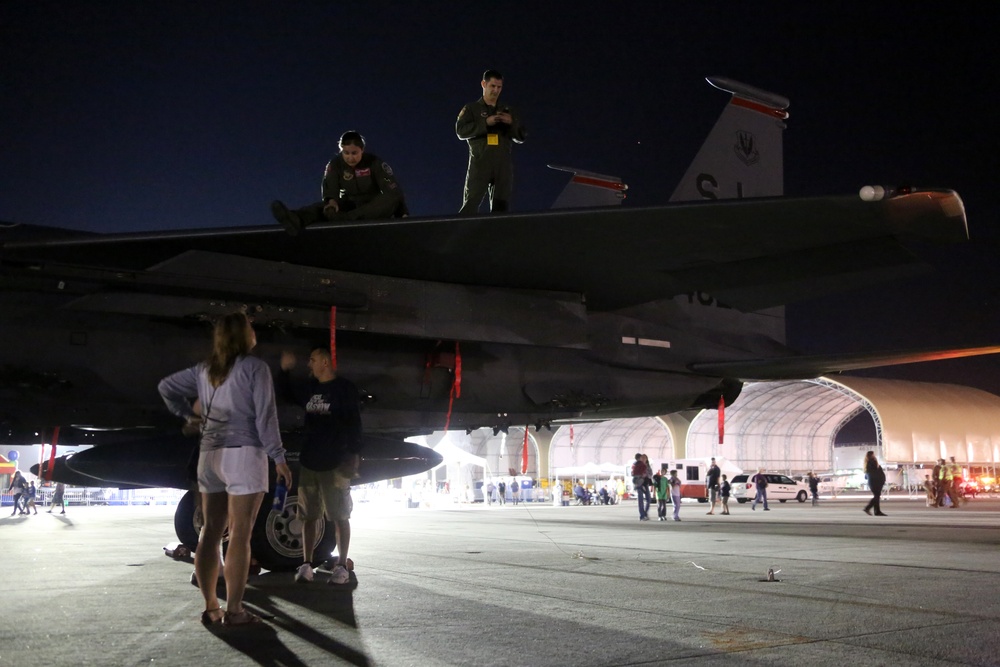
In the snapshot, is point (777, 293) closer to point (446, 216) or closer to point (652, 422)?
point (446, 216)

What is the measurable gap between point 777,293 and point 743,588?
331 centimetres

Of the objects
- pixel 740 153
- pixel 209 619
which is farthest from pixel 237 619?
pixel 740 153

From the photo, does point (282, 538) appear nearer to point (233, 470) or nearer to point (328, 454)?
point (328, 454)

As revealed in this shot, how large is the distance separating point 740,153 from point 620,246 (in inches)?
174

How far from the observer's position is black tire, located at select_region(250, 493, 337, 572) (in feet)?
22.0

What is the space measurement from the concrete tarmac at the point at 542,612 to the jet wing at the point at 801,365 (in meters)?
1.96

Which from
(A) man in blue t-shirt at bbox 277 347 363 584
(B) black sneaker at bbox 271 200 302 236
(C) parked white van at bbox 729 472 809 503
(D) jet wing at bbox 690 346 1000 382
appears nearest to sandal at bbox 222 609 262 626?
(A) man in blue t-shirt at bbox 277 347 363 584

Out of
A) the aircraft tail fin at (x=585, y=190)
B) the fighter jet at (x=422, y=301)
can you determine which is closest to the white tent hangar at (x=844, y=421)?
the aircraft tail fin at (x=585, y=190)

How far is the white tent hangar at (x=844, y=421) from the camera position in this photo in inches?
1855

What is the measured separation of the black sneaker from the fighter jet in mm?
146

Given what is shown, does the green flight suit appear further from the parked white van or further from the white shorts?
the parked white van

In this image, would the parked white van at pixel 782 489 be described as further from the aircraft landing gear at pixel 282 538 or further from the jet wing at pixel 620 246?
the aircraft landing gear at pixel 282 538

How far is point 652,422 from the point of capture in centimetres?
6081

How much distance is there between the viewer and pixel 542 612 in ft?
14.1
